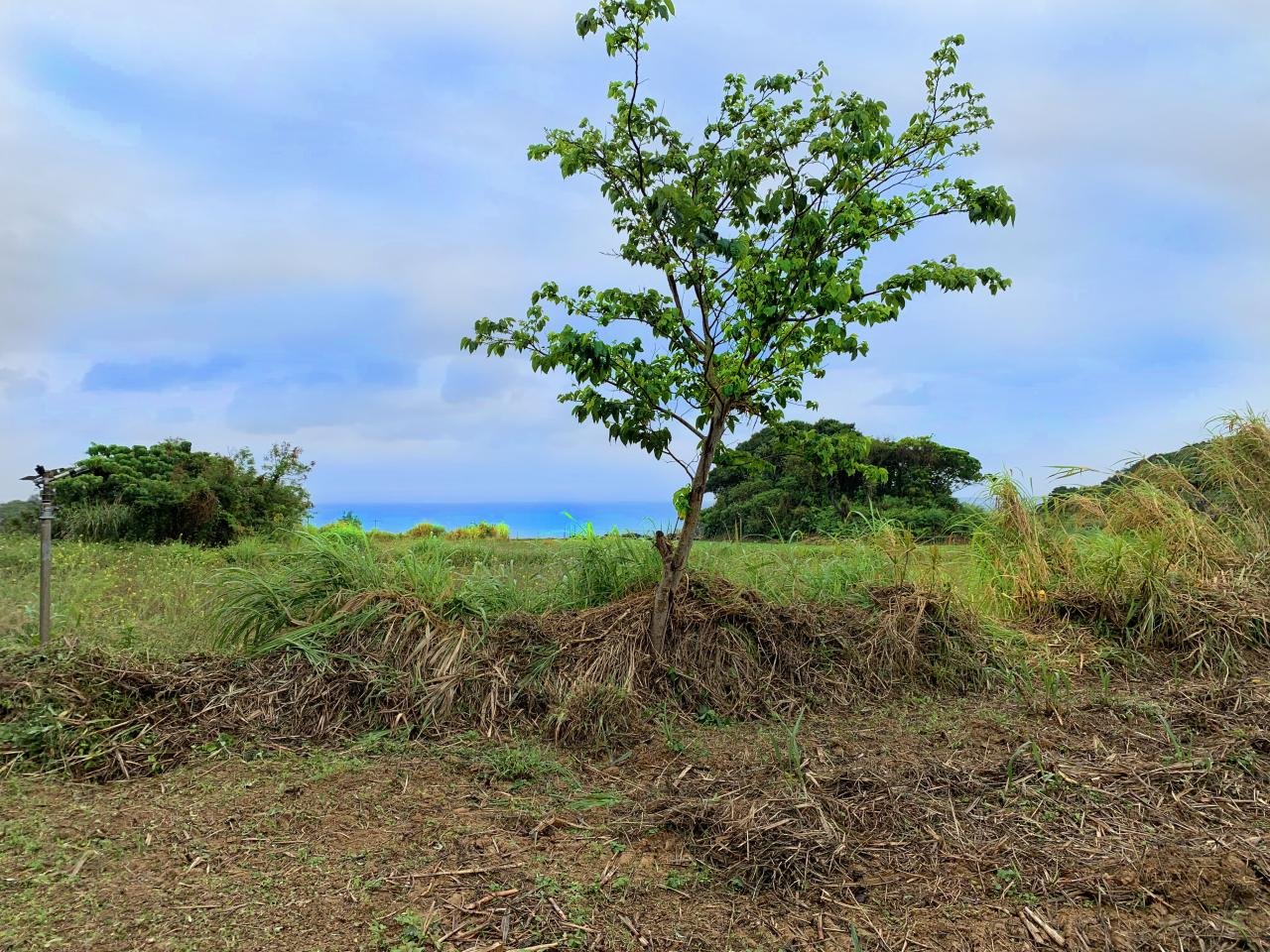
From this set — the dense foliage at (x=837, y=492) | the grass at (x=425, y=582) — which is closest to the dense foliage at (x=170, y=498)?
the grass at (x=425, y=582)

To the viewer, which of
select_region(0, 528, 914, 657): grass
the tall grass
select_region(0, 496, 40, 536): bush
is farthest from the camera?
select_region(0, 496, 40, 536): bush

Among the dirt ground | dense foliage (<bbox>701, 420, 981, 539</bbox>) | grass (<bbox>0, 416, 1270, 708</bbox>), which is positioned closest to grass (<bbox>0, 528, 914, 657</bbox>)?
grass (<bbox>0, 416, 1270, 708</bbox>)

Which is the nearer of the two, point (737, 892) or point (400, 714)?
point (737, 892)

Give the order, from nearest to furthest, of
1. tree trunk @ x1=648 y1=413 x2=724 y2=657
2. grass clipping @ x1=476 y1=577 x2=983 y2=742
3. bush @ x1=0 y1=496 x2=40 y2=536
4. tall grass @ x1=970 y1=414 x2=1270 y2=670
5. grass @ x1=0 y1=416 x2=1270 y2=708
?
grass clipping @ x1=476 y1=577 x2=983 y2=742 < tree trunk @ x1=648 y1=413 x2=724 y2=657 < grass @ x1=0 y1=416 x2=1270 y2=708 < tall grass @ x1=970 y1=414 x2=1270 y2=670 < bush @ x1=0 y1=496 x2=40 y2=536

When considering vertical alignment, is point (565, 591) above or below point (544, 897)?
above

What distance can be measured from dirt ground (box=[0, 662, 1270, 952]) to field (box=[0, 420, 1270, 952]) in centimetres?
1

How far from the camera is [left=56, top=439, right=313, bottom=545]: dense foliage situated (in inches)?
490

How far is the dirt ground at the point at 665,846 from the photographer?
2279 millimetres

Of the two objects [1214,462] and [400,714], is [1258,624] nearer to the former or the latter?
[1214,462]

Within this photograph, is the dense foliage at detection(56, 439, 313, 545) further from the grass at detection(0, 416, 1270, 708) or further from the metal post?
the metal post

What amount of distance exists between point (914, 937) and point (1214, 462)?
24.7 feet

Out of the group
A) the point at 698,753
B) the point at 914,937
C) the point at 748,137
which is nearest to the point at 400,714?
the point at 698,753

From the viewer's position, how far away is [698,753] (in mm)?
3533

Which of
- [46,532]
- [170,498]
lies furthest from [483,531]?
[46,532]
